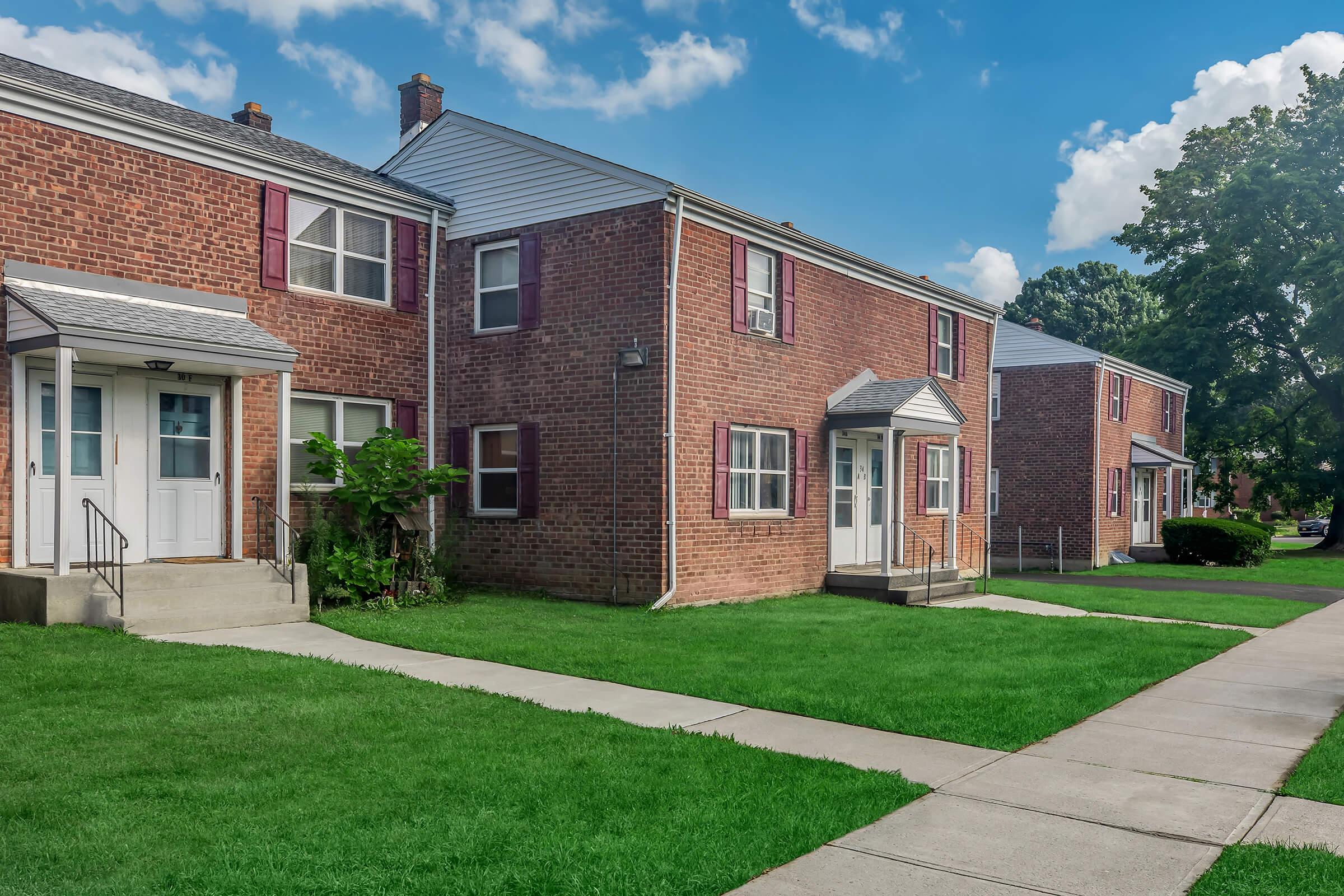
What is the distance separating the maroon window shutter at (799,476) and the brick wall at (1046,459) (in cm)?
1439

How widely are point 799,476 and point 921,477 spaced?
4.27 metres

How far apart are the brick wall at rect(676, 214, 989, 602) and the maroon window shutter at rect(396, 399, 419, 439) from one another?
13.6ft

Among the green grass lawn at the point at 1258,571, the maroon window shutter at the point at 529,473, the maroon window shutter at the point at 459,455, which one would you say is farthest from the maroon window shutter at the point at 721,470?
the green grass lawn at the point at 1258,571

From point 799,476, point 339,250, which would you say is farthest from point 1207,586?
point 339,250

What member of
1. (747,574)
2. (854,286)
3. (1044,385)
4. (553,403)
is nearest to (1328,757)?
(747,574)

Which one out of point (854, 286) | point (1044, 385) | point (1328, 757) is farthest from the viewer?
point (1044, 385)

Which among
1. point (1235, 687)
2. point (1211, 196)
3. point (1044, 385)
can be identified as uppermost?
point (1211, 196)

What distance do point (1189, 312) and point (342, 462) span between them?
3263 centimetres

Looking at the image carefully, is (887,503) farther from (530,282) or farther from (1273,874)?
(1273,874)

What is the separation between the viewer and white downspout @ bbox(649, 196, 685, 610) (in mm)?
14383

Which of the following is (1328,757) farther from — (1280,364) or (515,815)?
(1280,364)

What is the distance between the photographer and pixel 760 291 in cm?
1658

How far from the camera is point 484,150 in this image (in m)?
16.4

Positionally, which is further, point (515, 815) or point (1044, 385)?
point (1044, 385)
